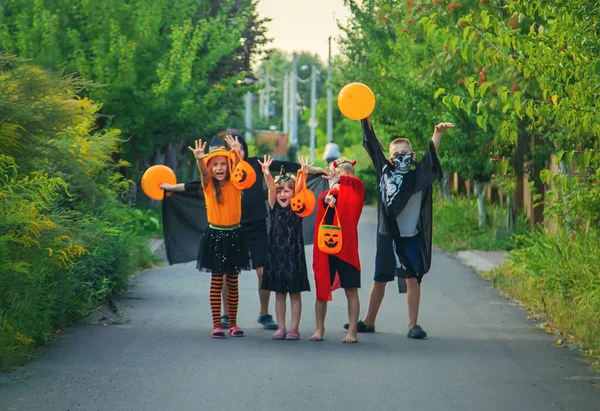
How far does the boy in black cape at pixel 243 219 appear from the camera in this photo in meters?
10.8

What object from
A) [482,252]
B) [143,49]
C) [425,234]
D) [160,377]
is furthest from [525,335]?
[143,49]

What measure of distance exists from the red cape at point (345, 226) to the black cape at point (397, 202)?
239mm

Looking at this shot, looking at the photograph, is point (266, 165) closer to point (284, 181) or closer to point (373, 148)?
point (284, 181)

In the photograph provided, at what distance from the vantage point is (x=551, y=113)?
9383 millimetres

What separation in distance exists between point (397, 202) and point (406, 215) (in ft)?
0.57

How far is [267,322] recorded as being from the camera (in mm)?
10797

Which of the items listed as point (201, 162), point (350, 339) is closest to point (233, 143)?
point (201, 162)

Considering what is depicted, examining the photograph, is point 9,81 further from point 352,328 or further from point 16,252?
point 352,328

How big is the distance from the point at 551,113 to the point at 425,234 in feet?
5.43

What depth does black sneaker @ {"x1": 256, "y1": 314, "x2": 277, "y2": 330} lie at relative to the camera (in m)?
10.7

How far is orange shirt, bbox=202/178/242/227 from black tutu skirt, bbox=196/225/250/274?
9 cm

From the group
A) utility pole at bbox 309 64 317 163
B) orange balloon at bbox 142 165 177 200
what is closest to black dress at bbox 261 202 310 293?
orange balloon at bbox 142 165 177 200

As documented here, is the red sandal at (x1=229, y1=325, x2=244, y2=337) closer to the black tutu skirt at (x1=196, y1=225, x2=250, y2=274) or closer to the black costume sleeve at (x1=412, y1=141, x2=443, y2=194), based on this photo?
the black tutu skirt at (x1=196, y1=225, x2=250, y2=274)

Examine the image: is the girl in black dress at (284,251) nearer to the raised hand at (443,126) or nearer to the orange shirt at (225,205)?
the orange shirt at (225,205)
